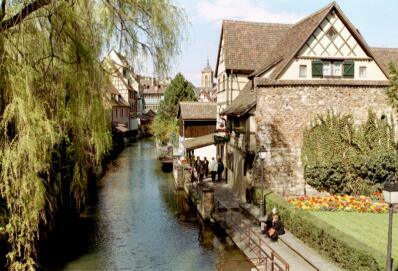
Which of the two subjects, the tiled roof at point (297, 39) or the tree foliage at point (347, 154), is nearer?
the tiled roof at point (297, 39)

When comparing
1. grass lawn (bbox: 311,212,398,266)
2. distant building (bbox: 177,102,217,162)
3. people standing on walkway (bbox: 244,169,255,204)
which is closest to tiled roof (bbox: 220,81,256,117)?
people standing on walkway (bbox: 244,169,255,204)

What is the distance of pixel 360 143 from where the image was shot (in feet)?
68.5

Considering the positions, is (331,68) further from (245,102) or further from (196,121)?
(196,121)

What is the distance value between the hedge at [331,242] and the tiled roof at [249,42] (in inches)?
467

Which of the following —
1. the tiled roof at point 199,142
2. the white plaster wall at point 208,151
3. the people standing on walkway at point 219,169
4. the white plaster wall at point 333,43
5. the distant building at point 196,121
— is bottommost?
the people standing on walkway at point 219,169

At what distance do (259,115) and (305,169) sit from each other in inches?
152

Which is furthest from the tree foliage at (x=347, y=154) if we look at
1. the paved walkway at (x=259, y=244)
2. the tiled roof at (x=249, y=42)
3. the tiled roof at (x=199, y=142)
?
the tiled roof at (x=199, y=142)

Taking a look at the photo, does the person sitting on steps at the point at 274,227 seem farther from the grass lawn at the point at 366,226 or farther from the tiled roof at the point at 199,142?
the tiled roof at the point at 199,142

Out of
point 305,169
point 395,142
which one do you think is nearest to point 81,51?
point 305,169

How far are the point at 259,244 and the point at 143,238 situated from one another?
5.73 meters

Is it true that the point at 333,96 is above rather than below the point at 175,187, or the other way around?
above

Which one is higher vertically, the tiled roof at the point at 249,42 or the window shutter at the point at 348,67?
the tiled roof at the point at 249,42

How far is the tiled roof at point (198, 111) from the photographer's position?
35553 mm

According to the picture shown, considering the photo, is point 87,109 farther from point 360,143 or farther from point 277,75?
point 360,143
